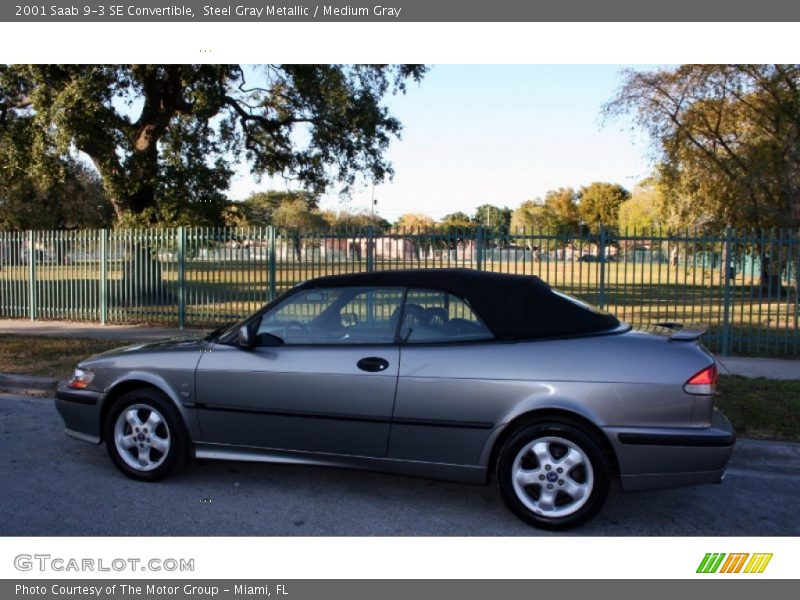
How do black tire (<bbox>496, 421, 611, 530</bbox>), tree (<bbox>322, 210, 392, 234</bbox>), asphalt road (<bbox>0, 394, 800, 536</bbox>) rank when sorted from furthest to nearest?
tree (<bbox>322, 210, 392, 234</bbox>)
asphalt road (<bbox>0, 394, 800, 536</bbox>)
black tire (<bbox>496, 421, 611, 530</bbox>)

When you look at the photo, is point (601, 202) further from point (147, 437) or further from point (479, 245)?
point (147, 437)

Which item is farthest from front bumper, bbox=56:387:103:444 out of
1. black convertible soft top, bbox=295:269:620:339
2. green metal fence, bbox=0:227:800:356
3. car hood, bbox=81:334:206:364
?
green metal fence, bbox=0:227:800:356

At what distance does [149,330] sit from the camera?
541 inches

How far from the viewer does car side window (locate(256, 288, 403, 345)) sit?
484cm

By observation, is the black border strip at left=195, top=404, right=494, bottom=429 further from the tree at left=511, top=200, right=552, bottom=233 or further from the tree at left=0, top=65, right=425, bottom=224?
the tree at left=511, top=200, right=552, bottom=233

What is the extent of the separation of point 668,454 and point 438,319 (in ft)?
5.36

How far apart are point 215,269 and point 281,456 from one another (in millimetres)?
10056

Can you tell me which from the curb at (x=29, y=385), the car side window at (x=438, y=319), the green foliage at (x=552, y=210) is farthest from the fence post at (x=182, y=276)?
the green foliage at (x=552, y=210)

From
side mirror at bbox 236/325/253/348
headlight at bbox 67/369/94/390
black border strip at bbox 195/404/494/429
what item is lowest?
black border strip at bbox 195/404/494/429

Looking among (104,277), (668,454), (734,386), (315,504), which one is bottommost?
(315,504)

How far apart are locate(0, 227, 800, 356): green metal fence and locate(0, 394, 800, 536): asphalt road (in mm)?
6569

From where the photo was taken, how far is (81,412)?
536 centimetres

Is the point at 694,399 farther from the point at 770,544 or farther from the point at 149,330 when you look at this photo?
the point at 149,330

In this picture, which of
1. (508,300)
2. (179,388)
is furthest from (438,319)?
(179,388)
